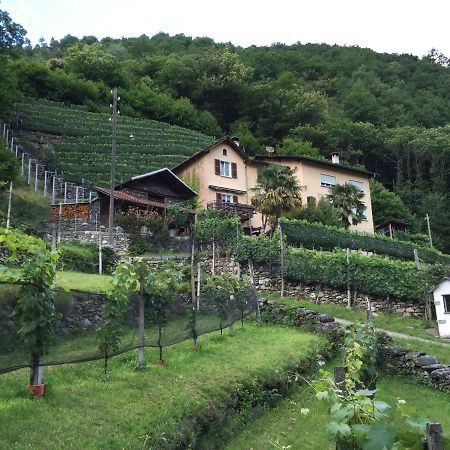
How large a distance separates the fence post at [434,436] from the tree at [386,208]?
47500mm

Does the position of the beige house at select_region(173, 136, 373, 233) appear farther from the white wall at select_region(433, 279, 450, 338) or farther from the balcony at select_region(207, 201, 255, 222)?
the white wall at select_region(433, 279, 450, 338)

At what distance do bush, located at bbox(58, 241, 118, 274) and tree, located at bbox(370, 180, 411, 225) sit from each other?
32291mm

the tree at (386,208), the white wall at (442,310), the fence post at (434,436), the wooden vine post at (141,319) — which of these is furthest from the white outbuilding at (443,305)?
the tree at (386,208)

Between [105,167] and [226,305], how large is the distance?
33.9 meters

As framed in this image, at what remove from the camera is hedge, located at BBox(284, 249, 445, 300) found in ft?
76.0

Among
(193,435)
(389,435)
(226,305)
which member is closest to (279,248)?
(226,305)

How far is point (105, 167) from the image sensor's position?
47.0 meters

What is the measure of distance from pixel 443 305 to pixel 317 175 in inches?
827

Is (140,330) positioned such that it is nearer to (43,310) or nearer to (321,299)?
(43,310)

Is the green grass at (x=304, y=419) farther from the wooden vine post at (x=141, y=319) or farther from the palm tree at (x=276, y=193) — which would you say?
the palm tree at (x=276, y=193)

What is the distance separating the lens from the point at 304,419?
11055 millimetres

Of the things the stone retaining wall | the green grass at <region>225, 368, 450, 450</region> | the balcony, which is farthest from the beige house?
the green grass at <region>225, 368, 450, 450</region>

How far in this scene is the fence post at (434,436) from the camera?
3102 mm

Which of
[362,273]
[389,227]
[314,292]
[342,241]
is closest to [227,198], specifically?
[342,241]
